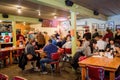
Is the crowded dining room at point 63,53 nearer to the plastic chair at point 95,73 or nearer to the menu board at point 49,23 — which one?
the plastic chair at point 95,73

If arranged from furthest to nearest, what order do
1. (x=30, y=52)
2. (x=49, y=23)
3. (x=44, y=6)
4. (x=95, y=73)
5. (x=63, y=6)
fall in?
(x=49, y=23)
(x=44, y=6)
(x=30, y=52)
(x=63, y=6)
(x=95, y=73)

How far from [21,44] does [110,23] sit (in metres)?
6.65

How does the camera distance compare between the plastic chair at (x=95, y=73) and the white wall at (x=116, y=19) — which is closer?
the plastic chair at (x=95, y=73)

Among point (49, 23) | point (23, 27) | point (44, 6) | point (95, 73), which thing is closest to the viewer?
point (95, 73)

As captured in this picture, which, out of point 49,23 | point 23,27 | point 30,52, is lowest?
point 30,52

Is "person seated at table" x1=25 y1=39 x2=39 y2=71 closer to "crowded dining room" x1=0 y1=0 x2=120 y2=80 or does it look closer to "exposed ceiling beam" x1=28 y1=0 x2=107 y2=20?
"crowded dining room" x1=0 y1=0 x2=120 y2=80

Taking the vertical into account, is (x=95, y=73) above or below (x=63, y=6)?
below

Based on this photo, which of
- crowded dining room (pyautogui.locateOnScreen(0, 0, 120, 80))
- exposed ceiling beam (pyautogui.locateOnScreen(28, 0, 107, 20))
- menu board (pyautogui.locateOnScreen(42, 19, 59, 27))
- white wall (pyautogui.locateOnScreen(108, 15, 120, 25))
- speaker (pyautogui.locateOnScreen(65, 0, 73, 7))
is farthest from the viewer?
menu board (pyautogui.locateOnScreen(42, 19, 59, 27))

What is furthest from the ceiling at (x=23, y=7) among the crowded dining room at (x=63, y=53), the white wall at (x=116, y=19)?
the white wall at (x=116, y=19)

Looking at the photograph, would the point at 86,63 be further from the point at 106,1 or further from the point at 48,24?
the point at 48,24

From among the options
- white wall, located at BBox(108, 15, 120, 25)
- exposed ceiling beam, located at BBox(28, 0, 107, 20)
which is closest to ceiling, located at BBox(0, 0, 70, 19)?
exposed ceiling beam, located at BBox(28, 0, 107, 20)

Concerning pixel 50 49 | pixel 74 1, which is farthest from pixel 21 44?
pixel 74 1

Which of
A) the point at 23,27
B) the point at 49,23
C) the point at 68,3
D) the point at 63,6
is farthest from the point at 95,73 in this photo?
the point at 23,27

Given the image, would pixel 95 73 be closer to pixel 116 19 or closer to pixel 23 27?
pixel 116 19
